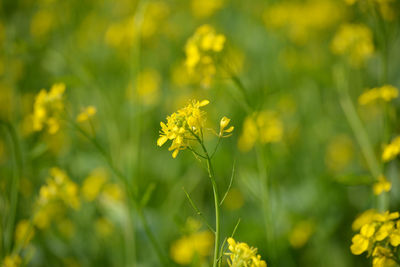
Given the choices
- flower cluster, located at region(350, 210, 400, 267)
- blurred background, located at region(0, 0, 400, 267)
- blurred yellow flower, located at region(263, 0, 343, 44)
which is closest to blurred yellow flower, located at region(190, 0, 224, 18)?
blurred background, located at region(0, 0, 400, 267)

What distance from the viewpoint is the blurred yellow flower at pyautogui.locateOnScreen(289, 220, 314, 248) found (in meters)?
1.66

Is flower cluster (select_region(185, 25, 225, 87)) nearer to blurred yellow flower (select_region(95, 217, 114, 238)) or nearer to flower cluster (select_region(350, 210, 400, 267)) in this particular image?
flower cluster (select_region(350, 210, 400, 267))

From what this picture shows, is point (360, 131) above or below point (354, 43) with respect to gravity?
below

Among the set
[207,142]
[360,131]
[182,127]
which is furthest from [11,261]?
[360,131]

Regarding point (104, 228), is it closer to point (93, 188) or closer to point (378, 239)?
point (93, 188)

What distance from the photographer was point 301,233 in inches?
66.1

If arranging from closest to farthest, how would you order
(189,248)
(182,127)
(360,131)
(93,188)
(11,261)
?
(182,127), (11,261), (189,248), (360,131), (93,188)

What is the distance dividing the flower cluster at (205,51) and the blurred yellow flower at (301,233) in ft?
2.44

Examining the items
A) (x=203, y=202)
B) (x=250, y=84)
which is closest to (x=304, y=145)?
(x=250, y=84)

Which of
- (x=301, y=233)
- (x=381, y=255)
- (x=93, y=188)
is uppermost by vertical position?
(x=93, y=188)

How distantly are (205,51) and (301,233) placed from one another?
0.86 metres

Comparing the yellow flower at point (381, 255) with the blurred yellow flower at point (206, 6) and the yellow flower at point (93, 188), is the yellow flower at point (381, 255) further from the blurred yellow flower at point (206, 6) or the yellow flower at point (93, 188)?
the blurred yellow flower at point (206, 6)

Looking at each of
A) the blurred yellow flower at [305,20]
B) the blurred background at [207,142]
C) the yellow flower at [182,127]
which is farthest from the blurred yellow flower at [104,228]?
the blurred yellow flower at [305,20]

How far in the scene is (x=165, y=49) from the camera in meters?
3.06
